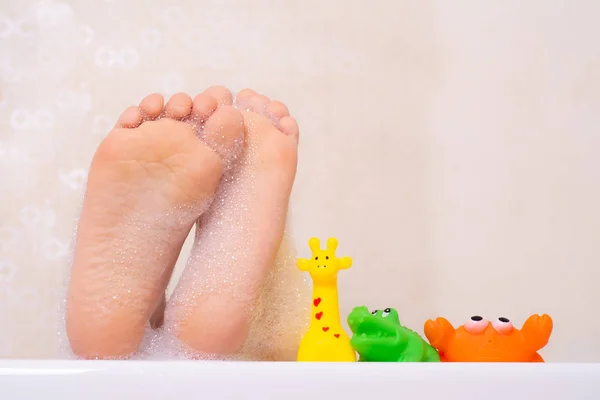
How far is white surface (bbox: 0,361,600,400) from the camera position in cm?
55

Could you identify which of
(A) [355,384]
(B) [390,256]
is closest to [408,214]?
(B) [390,256]

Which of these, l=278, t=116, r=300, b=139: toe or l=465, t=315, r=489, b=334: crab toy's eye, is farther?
l=278, t=116, r=300, b=139: toe

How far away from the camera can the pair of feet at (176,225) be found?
77cm

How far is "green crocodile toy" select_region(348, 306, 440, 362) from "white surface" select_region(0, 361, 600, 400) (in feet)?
0.64

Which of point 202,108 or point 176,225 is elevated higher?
point 202,108

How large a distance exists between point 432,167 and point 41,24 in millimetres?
918

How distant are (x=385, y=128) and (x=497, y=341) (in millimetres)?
731

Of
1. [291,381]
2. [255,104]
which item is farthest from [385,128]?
[291,381]

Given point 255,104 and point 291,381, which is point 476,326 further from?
point 255,104

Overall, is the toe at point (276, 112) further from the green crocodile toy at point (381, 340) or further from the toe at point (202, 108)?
the green crocodile toy at point (381, 340)

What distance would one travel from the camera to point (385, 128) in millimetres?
1450

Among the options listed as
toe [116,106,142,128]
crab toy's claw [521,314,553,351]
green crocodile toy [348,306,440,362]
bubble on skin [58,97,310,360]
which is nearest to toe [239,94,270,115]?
bubble on skin [58,97,310,360]

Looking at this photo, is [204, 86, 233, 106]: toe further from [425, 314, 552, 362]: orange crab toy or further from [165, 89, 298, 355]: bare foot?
[425, 314, 552, 362]: orange crab toy

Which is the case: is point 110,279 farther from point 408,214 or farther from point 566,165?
point 566,165
